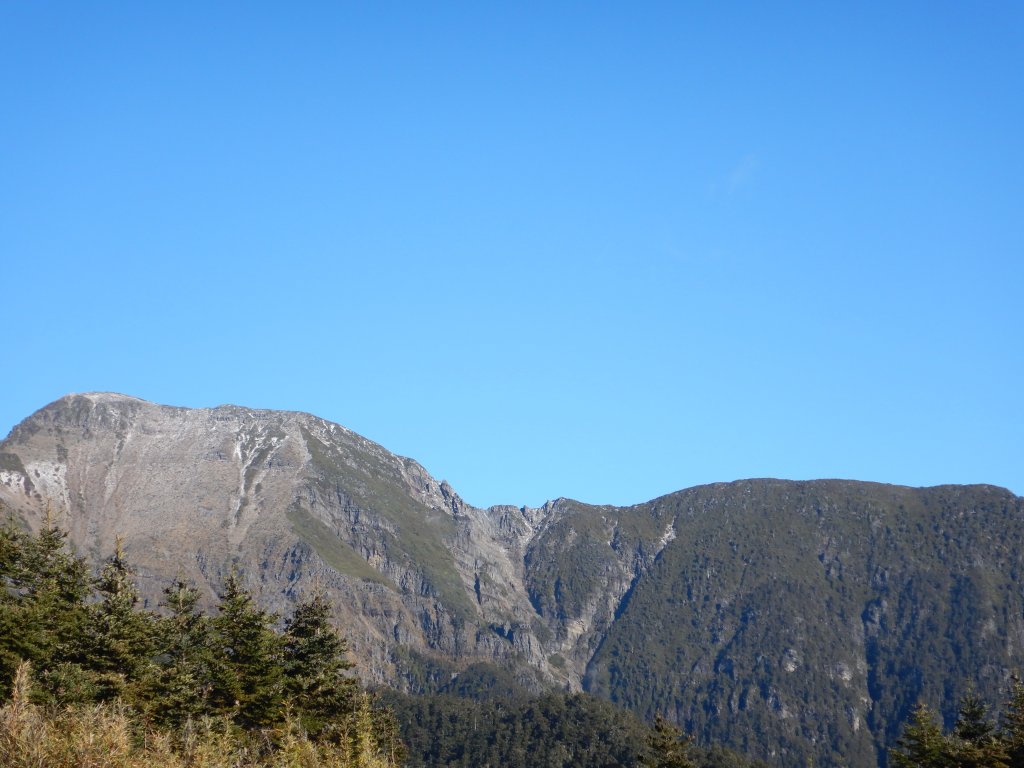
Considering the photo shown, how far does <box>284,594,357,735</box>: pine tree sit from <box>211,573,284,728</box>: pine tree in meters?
4.82

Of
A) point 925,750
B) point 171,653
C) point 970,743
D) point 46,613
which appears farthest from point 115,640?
point 970,743

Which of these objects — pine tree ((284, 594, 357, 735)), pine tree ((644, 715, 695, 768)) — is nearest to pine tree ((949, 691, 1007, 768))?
pine tree ((644, 715, 695, 768))

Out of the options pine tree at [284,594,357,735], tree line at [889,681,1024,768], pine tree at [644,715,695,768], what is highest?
pine tree at [284,594,357,735]

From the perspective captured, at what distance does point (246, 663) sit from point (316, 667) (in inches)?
325

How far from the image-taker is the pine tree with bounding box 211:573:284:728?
197 feet

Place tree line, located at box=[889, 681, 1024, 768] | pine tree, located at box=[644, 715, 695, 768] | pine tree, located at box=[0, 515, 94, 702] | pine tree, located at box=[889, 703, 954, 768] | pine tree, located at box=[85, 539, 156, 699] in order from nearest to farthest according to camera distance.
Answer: pine tree, located at box=[0, 515, 94, 702] < pine tree, located at box=[85, 539, 156, 699] < tree line, located at box=[889, 681, 1024, 768] < pine tree, located at box=[889, 703, 954, 768] < pine tree, located at box=[644, 715, 695, 768]

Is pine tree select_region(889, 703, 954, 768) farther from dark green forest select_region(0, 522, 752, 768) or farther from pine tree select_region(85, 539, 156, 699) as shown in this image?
pine tree select_region(85, 539, 156, 699)

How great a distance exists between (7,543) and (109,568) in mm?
5985

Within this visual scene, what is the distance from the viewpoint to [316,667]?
68.4 metres

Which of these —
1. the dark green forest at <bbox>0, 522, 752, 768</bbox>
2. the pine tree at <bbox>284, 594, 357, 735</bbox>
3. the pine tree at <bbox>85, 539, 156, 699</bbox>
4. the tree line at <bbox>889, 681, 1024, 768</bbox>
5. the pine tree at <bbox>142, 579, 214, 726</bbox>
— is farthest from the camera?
the pine tree at <bbox>284, 594, 357, 735</bbox>

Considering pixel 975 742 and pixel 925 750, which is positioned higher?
pixel 975 742

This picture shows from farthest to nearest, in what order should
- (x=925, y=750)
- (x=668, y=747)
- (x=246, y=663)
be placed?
1. (x=668, y=747)
2. (x=925, y=750)
3. (x=246, y=663)

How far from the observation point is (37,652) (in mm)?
50812

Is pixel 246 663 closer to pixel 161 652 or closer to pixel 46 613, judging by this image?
pixel 161 652
